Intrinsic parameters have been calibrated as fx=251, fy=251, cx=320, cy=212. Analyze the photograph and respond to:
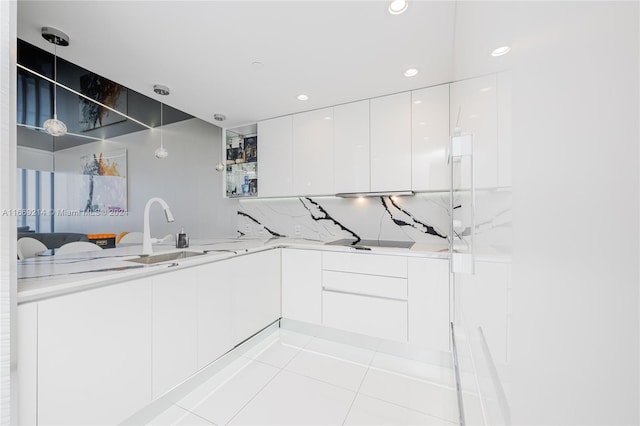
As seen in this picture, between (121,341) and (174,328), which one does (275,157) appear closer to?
(174,328)

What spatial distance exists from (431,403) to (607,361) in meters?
1.97

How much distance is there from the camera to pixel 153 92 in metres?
2.29

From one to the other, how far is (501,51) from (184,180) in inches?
148

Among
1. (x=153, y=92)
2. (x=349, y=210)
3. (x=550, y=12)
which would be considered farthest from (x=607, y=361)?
(x=153, y=92)

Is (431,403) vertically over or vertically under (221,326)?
under

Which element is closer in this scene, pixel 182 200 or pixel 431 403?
pixel 431 403

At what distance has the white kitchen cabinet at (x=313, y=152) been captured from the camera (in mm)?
2672

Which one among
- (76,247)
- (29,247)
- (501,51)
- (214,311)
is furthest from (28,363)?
(501,51)

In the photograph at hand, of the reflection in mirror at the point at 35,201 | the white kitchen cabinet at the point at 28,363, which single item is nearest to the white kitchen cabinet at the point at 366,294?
the white kitchen cabinet at the point at 28,363

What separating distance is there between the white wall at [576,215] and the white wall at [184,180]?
3510 mm

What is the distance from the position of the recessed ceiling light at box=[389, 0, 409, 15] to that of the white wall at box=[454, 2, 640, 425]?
56.9 inches

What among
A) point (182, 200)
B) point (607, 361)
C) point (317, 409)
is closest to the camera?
point (607, 361)

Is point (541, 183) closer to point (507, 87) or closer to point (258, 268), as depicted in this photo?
point (507, 87)

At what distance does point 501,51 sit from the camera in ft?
1.24
